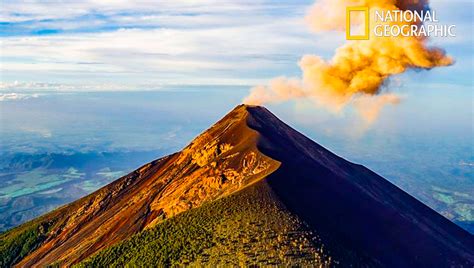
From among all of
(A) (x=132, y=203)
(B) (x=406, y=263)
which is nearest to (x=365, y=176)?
(B) (x=406, y=263)

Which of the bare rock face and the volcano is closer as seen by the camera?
the volcano

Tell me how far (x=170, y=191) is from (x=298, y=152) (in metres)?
29.4

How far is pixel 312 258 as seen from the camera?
73375mm

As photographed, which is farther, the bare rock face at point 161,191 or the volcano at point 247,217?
the bare rock face at point 161,191

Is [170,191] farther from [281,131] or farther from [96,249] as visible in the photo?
[281,131]

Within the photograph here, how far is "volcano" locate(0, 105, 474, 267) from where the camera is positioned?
79.3 metres

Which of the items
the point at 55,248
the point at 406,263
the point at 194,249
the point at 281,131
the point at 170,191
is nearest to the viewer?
the point at 194,249

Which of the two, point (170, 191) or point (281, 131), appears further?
point (281, 131)

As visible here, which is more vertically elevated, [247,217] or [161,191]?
[247,217]

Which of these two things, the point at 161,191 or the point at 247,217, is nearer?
the point at 247,217

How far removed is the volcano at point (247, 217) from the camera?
79.3 meters

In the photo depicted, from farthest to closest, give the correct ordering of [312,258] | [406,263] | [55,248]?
[55,248], [406,263], [312,258]

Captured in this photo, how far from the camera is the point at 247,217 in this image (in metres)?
83.8

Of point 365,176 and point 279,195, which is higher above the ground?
point 279,195
